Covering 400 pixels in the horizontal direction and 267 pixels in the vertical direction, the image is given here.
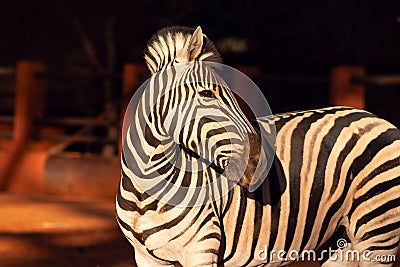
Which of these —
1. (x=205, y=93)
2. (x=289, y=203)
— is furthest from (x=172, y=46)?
(x=289, y=203)

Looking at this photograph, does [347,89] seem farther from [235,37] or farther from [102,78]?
[235,37]

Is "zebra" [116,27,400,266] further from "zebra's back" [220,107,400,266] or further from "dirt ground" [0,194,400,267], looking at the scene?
"dirt ground" [0,194,400,267]

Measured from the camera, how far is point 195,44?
11.3 feet

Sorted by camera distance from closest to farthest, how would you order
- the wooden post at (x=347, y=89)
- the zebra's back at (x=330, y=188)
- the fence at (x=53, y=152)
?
the zebra's back at (x=330, y=188)
the wooden post at (x=347, y=89)
the fence at (x=53, y=152)

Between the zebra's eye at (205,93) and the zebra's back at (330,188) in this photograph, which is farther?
the zebra's back at (330,188)

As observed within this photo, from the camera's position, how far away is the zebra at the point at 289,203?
11.4ft

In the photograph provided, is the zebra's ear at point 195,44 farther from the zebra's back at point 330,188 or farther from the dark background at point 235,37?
the dark background at point 235,37

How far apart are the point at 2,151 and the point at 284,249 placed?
9.03 m

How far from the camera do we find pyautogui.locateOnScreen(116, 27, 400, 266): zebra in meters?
3.48

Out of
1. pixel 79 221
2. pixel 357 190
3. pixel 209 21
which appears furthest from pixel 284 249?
pixel 209 21

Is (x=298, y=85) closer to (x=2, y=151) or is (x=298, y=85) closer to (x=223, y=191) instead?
(x=2, y=151)

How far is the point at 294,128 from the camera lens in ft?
13.2

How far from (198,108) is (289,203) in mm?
776

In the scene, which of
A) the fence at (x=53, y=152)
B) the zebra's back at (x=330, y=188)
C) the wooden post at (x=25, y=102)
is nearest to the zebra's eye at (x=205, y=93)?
the zebra's back at (x=330, y=188)
